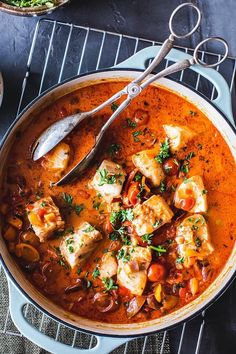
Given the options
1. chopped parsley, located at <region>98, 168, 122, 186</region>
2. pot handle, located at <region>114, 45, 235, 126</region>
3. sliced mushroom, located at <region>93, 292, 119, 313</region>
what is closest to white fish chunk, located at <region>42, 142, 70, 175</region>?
chopped parsley, located at <region>98, 168, 122, 186</region>

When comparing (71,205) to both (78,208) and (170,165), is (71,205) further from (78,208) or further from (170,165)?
(170,165)

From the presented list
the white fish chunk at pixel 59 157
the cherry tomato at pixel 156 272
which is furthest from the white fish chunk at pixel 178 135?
the cherry tomato at pixel 156 272

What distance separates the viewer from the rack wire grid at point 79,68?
453cm

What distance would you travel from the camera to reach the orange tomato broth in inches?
173

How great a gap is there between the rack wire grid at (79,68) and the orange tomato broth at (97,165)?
0.28m

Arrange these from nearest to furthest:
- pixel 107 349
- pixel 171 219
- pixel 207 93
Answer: pixel 107 349
pixel 171 219
pixel 207 93

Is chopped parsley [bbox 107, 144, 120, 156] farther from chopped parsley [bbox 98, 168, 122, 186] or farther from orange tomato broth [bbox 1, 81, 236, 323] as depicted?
chopped parsley [bbox 98, 168, 122, 186]

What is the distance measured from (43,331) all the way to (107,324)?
1.77 feet

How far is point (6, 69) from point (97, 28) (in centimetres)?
83

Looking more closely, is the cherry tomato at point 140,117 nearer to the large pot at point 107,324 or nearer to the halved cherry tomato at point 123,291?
the large pot at point 107,324

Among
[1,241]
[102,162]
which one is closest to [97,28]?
[102,162]

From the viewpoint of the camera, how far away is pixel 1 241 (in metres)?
4.29

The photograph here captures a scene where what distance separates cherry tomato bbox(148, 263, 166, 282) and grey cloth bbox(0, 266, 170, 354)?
20.9 inches

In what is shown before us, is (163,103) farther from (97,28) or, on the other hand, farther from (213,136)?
(97,28)
